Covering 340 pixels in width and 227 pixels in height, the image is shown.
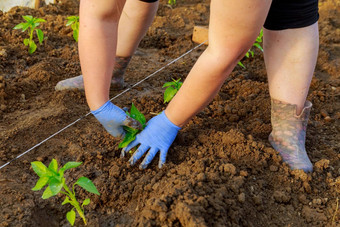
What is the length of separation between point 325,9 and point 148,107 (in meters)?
2.91

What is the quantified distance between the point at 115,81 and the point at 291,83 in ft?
4.12

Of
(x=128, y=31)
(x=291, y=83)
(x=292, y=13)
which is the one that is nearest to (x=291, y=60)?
(x=291, y=83)

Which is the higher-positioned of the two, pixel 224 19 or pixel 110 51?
pixel 224 19

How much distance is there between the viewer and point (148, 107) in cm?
257

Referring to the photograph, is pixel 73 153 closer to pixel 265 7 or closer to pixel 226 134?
pixel 226 134

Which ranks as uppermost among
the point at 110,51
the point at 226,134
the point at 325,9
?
the point at 110,51

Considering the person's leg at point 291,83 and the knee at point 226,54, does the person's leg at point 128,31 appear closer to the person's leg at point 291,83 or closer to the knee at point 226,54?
the person's leg at point 291,83

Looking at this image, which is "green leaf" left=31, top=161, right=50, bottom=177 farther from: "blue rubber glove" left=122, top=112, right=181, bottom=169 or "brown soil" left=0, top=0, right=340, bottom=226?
"blue rubber glove" left=122, top=112, right=181, bottom=169

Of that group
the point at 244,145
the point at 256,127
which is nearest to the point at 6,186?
the point at 244,145

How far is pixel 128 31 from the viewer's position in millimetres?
2641

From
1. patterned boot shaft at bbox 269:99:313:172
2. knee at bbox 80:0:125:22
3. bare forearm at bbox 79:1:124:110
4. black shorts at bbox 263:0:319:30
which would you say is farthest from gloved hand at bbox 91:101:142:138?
black shorts at bbox 263:0:319:30

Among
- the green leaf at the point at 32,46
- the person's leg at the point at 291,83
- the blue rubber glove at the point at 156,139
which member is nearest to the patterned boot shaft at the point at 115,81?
the green leaf at the point at 32,46

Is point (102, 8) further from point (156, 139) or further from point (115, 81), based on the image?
point (115, 81)

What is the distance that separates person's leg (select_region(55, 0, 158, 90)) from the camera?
2570 millimetres
